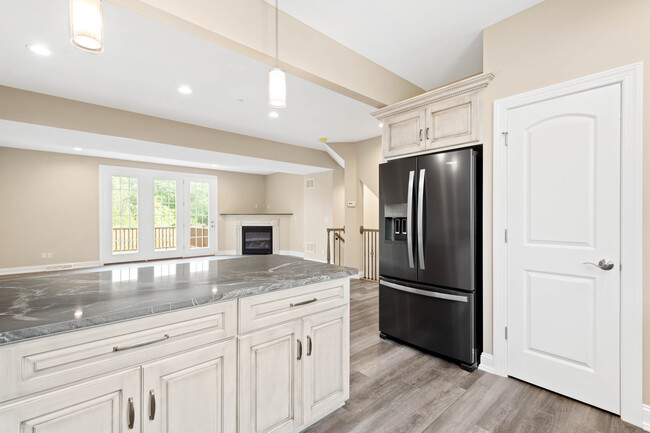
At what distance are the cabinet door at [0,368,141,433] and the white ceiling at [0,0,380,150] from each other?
255 centimetres

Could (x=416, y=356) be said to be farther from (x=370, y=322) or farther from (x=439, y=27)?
(x=439, y=27)

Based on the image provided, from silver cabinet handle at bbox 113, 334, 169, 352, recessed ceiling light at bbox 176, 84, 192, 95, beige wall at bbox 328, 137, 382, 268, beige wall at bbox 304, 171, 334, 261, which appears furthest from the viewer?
beige wall at bbox 304, 171, 334, 261

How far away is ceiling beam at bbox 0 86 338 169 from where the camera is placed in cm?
367

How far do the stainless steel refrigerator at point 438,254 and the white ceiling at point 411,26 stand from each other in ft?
3.30

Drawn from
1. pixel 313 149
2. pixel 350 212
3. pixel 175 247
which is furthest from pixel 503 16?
pixel 175 247

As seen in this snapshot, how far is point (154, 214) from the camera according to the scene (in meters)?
7.98

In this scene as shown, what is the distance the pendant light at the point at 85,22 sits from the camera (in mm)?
1098

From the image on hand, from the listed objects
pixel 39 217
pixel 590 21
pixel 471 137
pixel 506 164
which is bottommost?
pixel 39 217

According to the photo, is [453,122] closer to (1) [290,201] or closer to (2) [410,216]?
(2) [410,216]

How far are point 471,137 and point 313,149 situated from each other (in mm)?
4760

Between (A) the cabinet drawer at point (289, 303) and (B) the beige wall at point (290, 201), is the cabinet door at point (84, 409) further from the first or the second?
(B) the beige wall at point (290, 201)

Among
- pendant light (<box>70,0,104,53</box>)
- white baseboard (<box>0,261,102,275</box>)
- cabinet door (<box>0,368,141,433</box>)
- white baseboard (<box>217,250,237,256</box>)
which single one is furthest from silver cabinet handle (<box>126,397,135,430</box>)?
white baseboard (<box>217,250,237,256</box>)

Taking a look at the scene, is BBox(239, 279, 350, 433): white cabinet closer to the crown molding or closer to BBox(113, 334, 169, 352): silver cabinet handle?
BBox(113, 334, 169, 352): silver cabinet handle

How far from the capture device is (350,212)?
6266 millimetres
